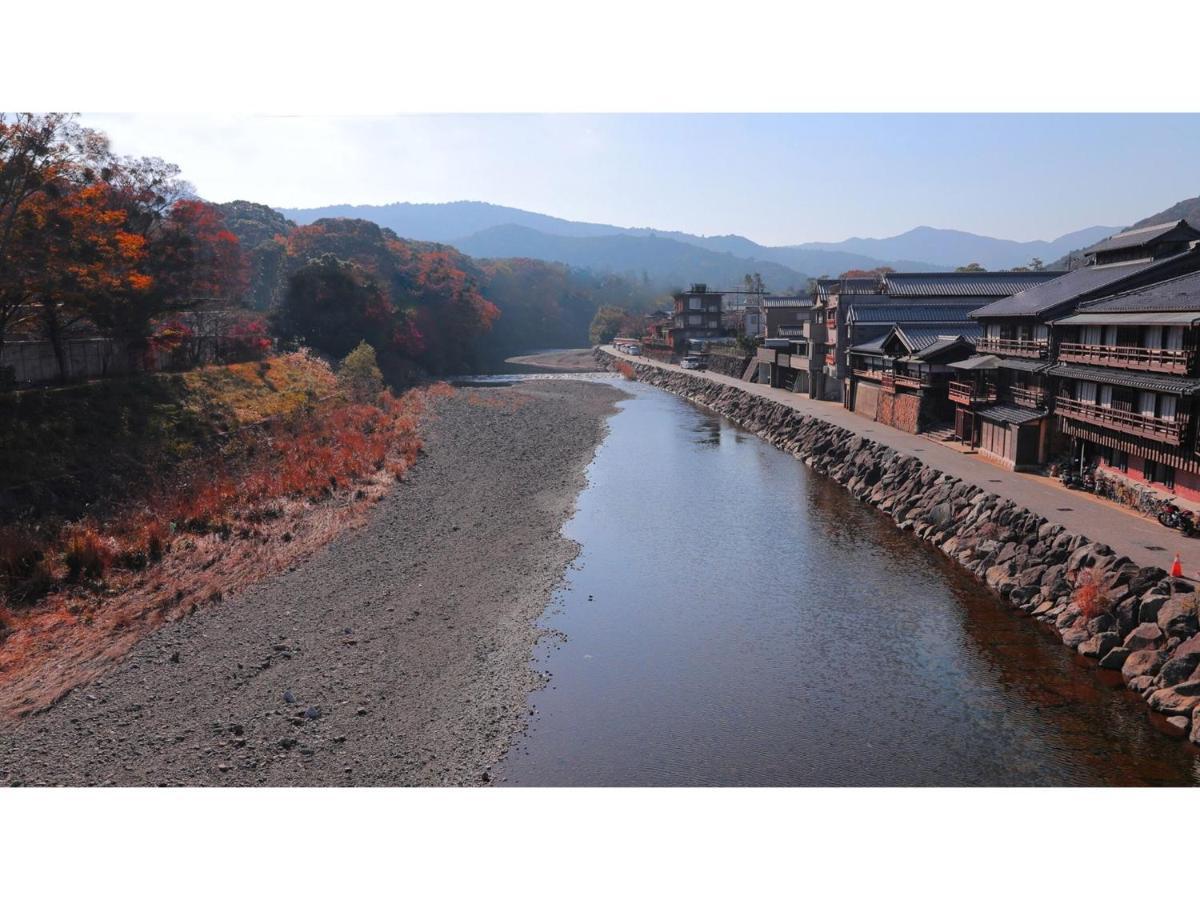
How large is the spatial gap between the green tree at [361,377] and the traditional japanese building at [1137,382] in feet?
109

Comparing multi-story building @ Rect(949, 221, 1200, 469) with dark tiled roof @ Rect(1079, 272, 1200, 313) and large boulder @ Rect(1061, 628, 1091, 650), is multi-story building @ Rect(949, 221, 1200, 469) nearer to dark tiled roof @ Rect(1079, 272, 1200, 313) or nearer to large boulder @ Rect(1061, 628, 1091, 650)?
dark tiled roof @ Rect(1079, 272, 1200, 313)

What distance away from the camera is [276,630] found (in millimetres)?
14352

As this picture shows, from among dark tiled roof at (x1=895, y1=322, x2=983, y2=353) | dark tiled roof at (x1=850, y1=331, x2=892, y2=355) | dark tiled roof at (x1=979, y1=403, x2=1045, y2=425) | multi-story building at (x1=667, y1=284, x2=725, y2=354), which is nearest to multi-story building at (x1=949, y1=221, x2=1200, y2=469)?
dark tiled roof at (x1=979, y1=403, x2=1045, y2=425)

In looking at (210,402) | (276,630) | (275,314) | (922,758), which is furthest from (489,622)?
(275,314)

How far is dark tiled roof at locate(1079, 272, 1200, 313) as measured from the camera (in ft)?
56.7

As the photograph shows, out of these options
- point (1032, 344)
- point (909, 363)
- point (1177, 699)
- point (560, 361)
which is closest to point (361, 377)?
point (909, 363)

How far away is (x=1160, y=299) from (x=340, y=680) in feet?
65.3

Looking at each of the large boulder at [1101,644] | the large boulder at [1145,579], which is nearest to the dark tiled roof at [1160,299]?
the large boulder at [1145,579]

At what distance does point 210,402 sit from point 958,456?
27.0 meters

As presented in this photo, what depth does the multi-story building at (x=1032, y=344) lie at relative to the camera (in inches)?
877

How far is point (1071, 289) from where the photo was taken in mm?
23906

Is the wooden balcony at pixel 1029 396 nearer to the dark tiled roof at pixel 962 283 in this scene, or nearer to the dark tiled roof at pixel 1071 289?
the dark tiled roof at pixel 1071 289

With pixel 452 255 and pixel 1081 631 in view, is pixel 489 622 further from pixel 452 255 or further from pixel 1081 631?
pixel 452 255

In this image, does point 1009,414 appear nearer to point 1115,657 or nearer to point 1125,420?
point 1125,420
